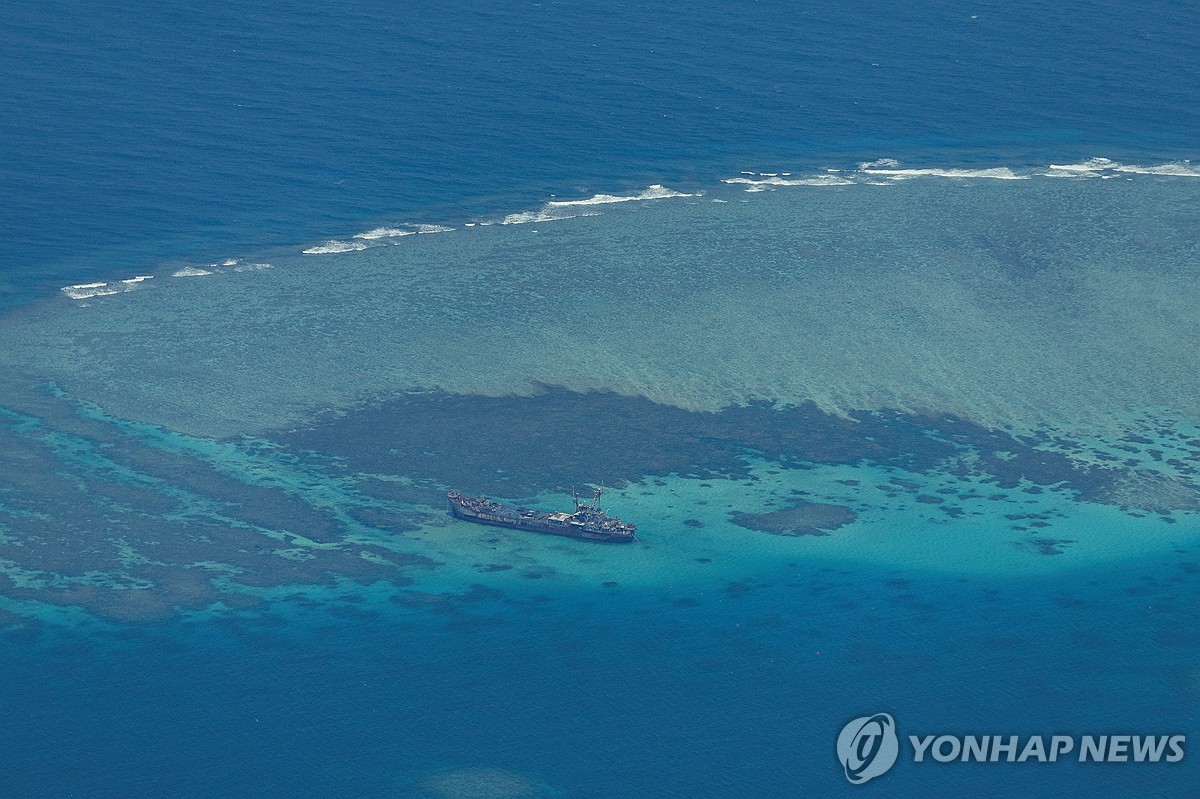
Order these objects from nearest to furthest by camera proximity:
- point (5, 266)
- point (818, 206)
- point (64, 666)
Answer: point (64, 666)
point (5, 266)
point (818, 206)

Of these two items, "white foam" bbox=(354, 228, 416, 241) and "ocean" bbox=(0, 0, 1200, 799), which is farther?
"white foam" bbox=(354, 228, 416, 241)

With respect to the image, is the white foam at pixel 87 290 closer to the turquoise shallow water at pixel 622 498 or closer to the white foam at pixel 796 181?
the turquoise shallow water at pixel 622 498

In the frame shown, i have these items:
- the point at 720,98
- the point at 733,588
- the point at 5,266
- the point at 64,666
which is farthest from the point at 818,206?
the point at 64,666

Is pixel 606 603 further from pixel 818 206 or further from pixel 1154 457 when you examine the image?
pixel 818 206

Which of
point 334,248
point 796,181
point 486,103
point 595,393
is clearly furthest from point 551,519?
point 486,103

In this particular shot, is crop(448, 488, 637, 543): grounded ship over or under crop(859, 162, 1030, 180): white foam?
under

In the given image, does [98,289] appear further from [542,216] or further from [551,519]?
[551,519]

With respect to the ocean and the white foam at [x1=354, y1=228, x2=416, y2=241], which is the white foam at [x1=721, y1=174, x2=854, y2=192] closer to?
the ocean

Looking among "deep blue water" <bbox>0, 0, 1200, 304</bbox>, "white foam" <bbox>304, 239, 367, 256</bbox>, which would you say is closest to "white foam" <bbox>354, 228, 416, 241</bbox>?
"white foam" <bbox>304, 239, 367, 256</bbox>
